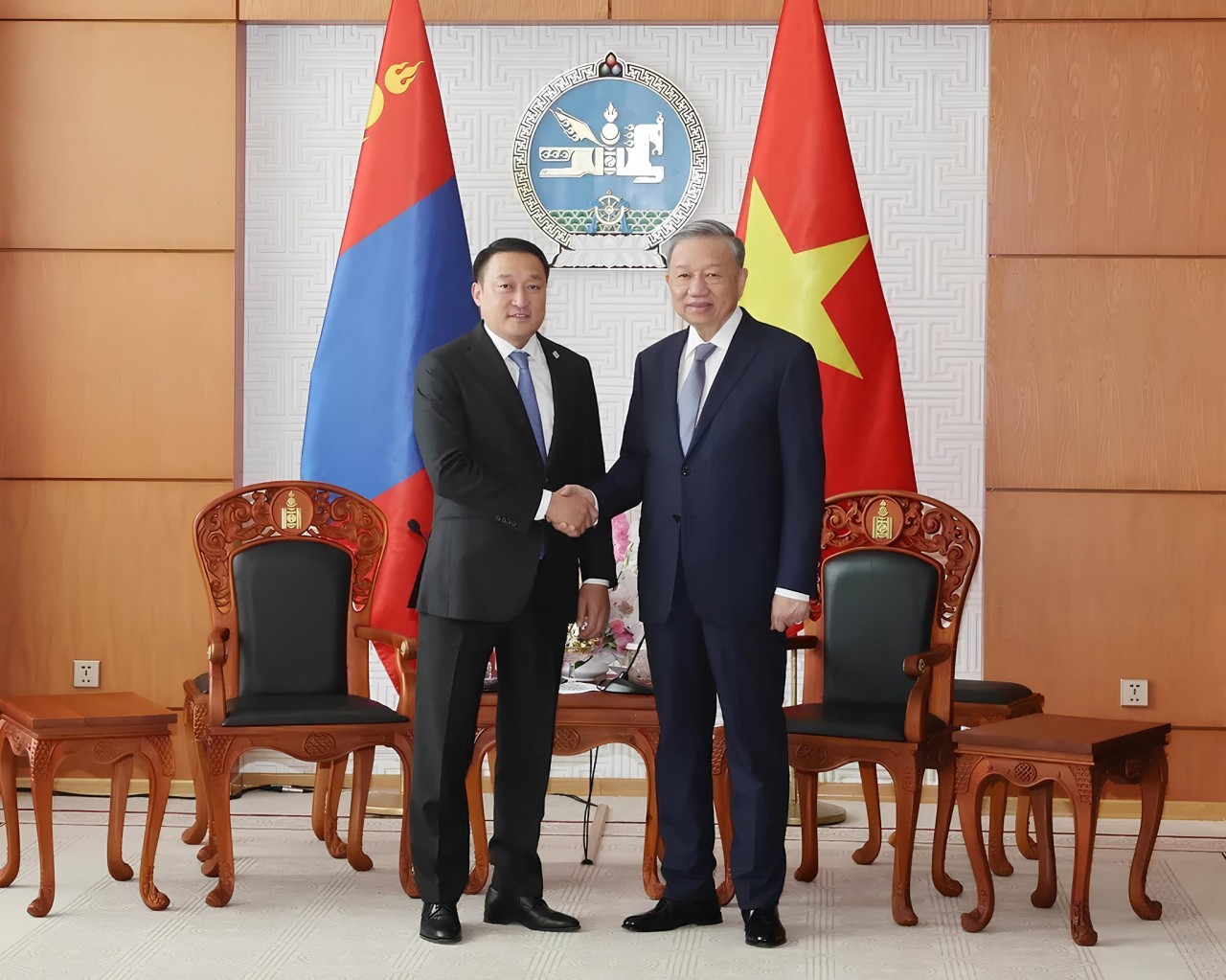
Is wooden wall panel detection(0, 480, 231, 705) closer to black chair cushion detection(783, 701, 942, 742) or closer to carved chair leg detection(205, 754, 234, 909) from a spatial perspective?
carved chair leg detection(205, 754, 234, 909)

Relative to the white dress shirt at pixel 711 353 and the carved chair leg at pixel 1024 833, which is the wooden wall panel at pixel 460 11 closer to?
the white dress shirt at pixel 711 353

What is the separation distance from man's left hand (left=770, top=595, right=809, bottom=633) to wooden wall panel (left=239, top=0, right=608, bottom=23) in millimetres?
2593

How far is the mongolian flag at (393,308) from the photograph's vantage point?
4473 mm

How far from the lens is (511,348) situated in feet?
10.3

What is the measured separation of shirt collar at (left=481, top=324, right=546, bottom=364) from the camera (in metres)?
3.14

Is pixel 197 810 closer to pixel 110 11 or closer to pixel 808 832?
pixel 808 832

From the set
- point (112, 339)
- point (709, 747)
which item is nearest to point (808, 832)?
point (709, 747)

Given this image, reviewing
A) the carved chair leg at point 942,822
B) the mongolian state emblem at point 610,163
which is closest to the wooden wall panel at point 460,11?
the mongolian state emblem at point 610,163

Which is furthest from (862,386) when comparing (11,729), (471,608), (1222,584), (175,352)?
(11,729)

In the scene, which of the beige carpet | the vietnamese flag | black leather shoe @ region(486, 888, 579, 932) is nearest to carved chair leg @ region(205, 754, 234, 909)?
the beige carpet

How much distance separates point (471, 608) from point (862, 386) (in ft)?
6.19

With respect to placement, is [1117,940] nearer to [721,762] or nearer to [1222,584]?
[721,762]

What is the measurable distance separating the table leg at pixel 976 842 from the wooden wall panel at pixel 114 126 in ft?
10.0

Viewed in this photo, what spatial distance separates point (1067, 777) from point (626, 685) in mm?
1102
